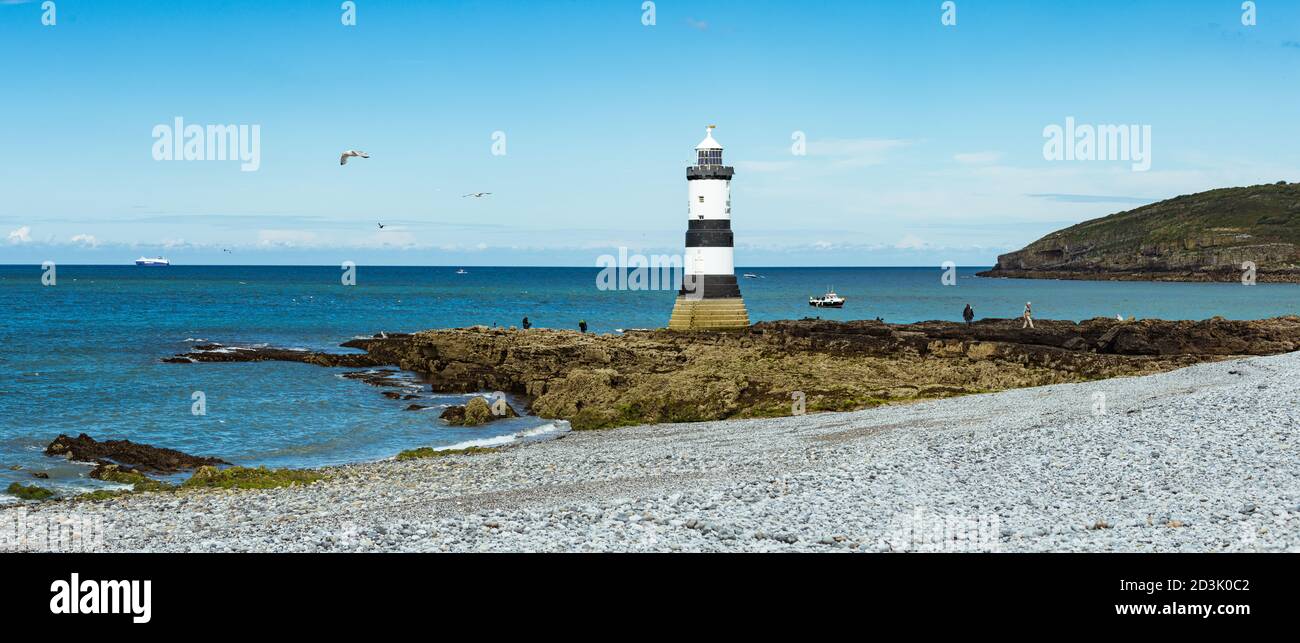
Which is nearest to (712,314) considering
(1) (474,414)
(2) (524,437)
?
(1) (474,414)

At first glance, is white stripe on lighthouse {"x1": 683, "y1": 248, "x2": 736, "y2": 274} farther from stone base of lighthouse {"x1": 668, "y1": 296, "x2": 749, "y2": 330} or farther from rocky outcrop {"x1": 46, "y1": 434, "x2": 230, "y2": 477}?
rocky outcrop {"x1": 46, "y1": 434, "x2": 230, "y2": 477}

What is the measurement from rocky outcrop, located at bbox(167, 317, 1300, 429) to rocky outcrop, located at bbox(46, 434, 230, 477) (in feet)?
35.3

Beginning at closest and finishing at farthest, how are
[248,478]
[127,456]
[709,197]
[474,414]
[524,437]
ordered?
[248,478]
[127,456]
[524,437]
[474,414]
[709,197]

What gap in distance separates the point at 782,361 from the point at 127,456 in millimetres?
21722

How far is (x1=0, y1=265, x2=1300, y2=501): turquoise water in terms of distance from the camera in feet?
102

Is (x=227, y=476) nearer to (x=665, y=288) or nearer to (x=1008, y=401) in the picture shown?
(x=1008, y=401)

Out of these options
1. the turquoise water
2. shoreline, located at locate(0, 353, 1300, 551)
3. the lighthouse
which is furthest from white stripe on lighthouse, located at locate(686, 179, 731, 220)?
shoreline, located at locate(0, 353, 1300, 551)

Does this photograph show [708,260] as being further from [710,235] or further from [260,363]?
[260,363]

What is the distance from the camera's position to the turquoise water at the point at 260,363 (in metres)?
31.1

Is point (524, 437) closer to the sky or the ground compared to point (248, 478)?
closer to the ground

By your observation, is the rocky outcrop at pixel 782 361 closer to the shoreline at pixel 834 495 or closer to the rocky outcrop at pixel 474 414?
the rocky outcrop at pixel 474 414

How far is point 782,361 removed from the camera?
39344mm
